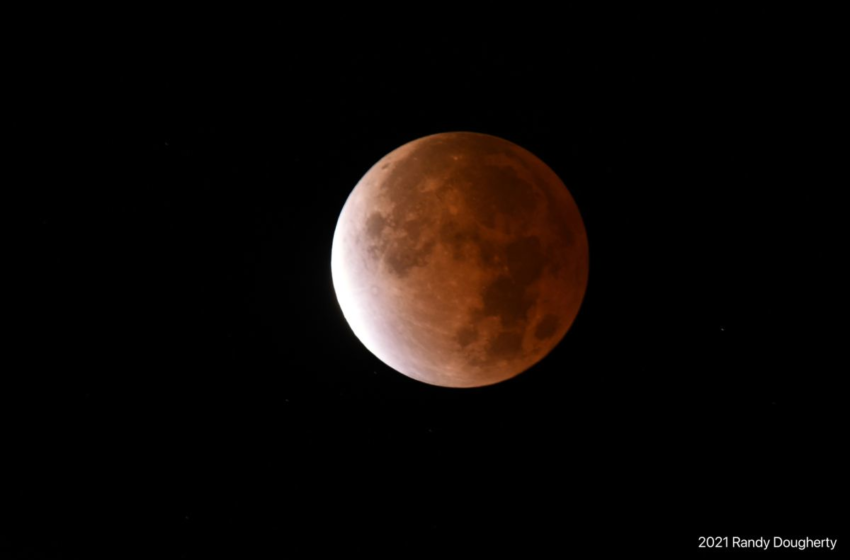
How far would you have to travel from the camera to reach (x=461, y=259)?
3613 mm

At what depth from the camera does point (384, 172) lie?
13.6 ft

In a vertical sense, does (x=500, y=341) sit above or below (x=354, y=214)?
below

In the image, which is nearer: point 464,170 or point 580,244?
point 464,170

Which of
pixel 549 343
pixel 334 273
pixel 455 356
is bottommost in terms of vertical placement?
pixel 455 356

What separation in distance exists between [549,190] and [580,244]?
0.51 metres

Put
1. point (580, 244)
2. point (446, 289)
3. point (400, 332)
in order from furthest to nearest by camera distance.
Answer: point (580, 244)
point (400, 332)
point (446, 289)

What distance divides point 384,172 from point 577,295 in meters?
1.82

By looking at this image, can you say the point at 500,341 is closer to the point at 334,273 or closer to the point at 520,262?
the point at 520,262

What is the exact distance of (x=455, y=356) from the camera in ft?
13.0

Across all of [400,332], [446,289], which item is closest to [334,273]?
[400,332]

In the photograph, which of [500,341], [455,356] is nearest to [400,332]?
[455,356]

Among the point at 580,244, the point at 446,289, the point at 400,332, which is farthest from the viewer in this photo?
the point at 580,244

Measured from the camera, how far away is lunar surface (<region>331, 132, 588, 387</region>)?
144 inches

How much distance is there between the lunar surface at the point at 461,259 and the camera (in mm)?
3648
